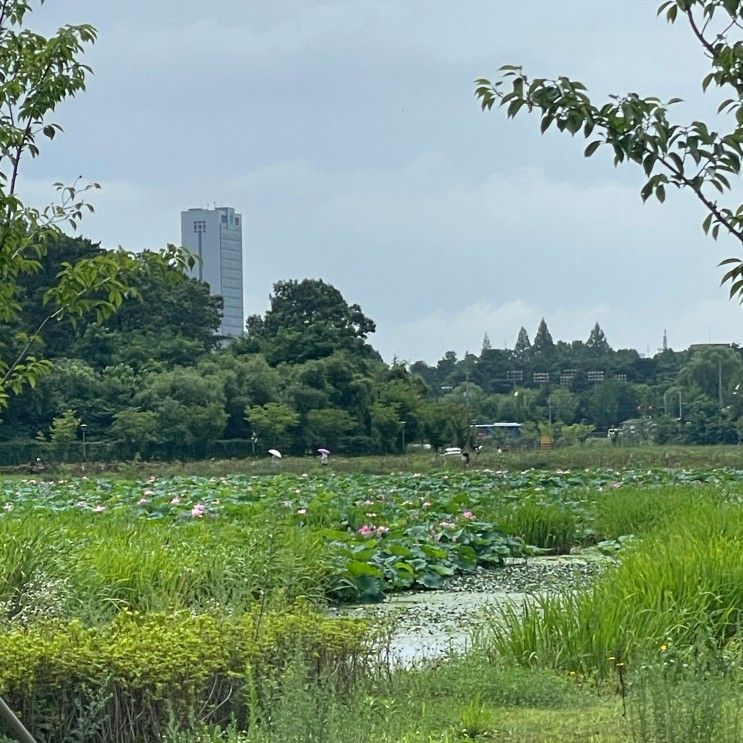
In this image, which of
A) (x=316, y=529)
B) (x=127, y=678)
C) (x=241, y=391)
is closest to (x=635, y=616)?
(x=127, y=678)

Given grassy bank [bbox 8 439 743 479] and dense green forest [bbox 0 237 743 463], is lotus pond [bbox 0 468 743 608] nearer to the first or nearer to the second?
grassy bank [bbox 8 439 743 479]

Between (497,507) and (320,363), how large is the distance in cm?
3747

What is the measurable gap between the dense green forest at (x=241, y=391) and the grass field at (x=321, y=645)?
2688cm

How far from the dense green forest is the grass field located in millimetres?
26876

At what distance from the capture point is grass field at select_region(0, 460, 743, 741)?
469 cm

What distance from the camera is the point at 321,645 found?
218 inches

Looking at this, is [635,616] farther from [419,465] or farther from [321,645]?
[419,465]

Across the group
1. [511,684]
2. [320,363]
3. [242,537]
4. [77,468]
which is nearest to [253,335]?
[320,363]

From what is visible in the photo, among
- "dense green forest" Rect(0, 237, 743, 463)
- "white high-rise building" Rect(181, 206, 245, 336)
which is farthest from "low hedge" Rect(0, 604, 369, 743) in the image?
"white high-rise building" Rect(181, 206, 245, 336)

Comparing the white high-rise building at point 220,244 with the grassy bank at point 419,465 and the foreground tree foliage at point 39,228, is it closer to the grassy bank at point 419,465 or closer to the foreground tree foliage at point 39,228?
the grassy bank at point 419,465

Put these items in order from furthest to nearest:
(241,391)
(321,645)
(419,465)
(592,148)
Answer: (241,391) → (419,465) → (321,645) → (592,148)

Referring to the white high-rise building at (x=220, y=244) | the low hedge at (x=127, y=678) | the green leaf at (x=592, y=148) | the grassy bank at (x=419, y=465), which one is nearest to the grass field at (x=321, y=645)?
the low hedge at (x=127, y=678)

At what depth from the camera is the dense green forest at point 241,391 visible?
46625 millimetres

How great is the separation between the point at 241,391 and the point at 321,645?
45757 mm
